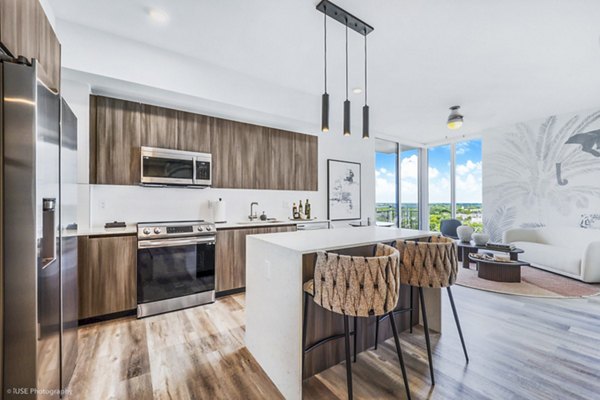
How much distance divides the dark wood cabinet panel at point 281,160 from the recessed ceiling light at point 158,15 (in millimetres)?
2030

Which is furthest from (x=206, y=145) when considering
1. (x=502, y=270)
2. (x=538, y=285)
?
(x=538, y=285)

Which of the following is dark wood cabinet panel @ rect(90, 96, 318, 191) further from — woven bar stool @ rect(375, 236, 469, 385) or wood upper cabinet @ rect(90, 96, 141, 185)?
woven bar stool @ rect(375, 236, 469, 385)

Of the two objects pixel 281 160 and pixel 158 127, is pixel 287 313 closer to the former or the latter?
pixel 158 127

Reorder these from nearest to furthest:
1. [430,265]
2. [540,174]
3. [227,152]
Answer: [430,265] < [227,152] < [540,174]

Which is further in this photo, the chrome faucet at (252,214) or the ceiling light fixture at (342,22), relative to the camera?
the chrome faucet at (252,214)

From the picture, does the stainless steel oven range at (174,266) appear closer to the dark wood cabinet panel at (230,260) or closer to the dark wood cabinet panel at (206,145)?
the dark wood cabinet panel at (230,260)

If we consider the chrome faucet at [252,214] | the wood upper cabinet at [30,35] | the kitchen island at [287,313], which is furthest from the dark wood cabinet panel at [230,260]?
the wood upper cabinet at [30,35]

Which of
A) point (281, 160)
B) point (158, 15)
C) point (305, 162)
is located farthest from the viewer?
point (305, 162)

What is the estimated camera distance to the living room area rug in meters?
3.54

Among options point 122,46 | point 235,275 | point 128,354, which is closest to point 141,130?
point 122,46

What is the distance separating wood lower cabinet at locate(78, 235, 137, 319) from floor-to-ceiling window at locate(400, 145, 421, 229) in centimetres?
604

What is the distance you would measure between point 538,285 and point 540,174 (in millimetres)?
2561

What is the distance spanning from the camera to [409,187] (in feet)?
23.2

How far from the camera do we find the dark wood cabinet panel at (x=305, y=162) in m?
4.59
